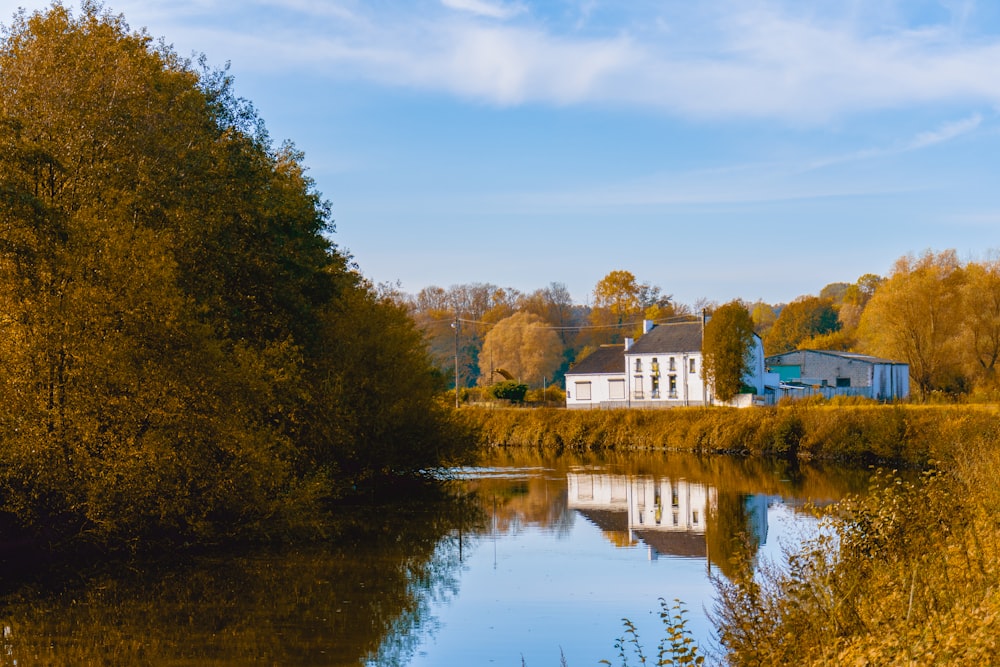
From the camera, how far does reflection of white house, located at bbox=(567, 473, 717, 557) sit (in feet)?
76.9

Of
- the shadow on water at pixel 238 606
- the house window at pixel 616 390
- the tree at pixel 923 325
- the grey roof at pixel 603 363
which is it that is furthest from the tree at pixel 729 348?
the shadow on water at pixel 238 606

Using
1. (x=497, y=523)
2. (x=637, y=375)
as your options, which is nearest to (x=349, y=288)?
(x=497, y=523)

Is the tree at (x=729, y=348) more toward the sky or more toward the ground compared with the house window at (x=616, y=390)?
more toward the sky

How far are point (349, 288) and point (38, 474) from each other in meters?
16.3

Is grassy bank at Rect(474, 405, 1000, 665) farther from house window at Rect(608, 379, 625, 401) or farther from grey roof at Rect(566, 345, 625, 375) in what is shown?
grey roof at Rect(566, 345, 625, 375)

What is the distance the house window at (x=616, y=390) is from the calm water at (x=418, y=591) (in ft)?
134

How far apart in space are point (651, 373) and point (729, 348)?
13.5 meters

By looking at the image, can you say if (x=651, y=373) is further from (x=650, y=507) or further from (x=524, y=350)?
(x=650, y=507)

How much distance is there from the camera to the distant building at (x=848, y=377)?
62.5 metres

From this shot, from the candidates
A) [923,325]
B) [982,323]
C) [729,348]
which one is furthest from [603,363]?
[982,323]

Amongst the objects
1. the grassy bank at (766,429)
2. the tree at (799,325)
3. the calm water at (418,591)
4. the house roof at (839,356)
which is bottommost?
the calm water at (418,591)

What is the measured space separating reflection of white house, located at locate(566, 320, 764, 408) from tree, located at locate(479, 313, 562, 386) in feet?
77.8

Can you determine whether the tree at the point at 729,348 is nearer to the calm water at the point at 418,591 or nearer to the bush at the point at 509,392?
the bush at the point at 509,392

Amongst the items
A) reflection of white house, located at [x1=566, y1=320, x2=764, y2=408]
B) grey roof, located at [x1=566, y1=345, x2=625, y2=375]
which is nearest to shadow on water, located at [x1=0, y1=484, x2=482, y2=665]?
reflection of white house, located at [x1=566, y1=320, x2=764, y2=408]
